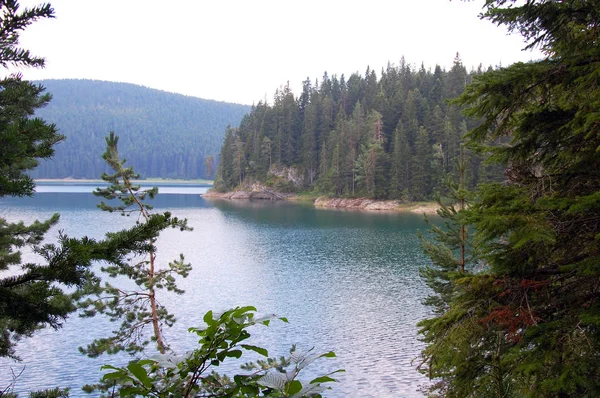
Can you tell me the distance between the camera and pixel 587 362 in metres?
4.40

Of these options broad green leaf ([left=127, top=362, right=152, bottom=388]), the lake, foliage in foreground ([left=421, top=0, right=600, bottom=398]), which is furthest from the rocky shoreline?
broad green leaf ([left=127, top=362, right=152, bottom=388])

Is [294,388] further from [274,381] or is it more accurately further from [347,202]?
[347,202]

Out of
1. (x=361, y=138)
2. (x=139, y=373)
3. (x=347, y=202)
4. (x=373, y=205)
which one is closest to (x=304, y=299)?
(x=139, y=373)

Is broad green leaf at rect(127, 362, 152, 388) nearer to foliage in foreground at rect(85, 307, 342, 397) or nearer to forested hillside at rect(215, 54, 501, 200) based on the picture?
foliage in foreground at rect(85, 307, 342, 397)

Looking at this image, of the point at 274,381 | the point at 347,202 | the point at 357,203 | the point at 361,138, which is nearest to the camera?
the point at 274,381

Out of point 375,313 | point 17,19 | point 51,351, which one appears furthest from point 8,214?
point 17,19

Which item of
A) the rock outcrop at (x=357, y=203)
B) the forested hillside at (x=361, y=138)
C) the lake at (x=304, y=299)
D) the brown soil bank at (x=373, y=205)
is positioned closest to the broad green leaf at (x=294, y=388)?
the lake at (x=304, y=299)

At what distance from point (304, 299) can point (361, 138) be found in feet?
217

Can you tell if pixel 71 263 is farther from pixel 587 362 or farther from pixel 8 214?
pixel 8 214

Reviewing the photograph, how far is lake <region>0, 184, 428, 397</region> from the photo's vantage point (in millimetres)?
18000

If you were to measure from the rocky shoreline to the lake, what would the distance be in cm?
1667

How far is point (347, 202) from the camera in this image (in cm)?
8269

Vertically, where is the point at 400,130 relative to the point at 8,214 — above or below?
above

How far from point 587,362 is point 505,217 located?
59.6 inches
